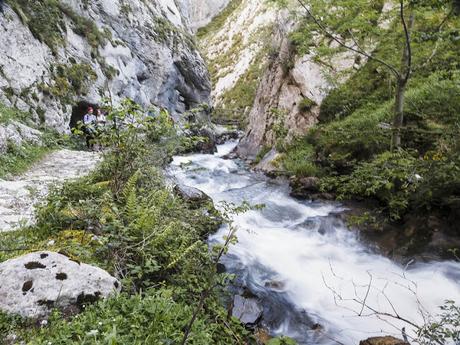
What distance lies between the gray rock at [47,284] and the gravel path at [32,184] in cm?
146

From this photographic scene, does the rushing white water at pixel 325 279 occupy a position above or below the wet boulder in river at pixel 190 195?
above

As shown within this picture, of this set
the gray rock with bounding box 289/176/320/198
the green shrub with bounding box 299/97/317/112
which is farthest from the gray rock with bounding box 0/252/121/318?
the green shrub with bounding box 299/97/317/112

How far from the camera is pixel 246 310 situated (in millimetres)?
4910

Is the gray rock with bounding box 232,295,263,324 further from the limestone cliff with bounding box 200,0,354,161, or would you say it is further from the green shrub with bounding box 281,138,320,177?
the green shrub with bounding box 281,138,320,177

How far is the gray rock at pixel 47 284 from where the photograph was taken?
274 cm

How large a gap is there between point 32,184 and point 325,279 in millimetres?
6043

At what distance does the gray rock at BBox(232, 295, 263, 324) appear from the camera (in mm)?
4711

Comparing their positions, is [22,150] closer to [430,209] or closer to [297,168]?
[297,168]

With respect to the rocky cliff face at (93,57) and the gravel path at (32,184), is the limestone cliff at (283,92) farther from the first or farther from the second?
the rocky cliff face at (93,57)

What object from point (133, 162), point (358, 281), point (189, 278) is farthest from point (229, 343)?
point (358, 281)

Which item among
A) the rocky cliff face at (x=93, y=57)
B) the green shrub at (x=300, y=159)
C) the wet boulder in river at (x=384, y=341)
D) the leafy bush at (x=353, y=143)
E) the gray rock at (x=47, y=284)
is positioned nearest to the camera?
the gray rock at (x=47, y=284)

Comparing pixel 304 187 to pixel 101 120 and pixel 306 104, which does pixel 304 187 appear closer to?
pixel 101 120

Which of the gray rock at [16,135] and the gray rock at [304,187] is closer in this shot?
the gray rock at [16,135]

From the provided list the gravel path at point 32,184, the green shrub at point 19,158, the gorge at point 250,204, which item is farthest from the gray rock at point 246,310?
the green shrub at point 19,158
